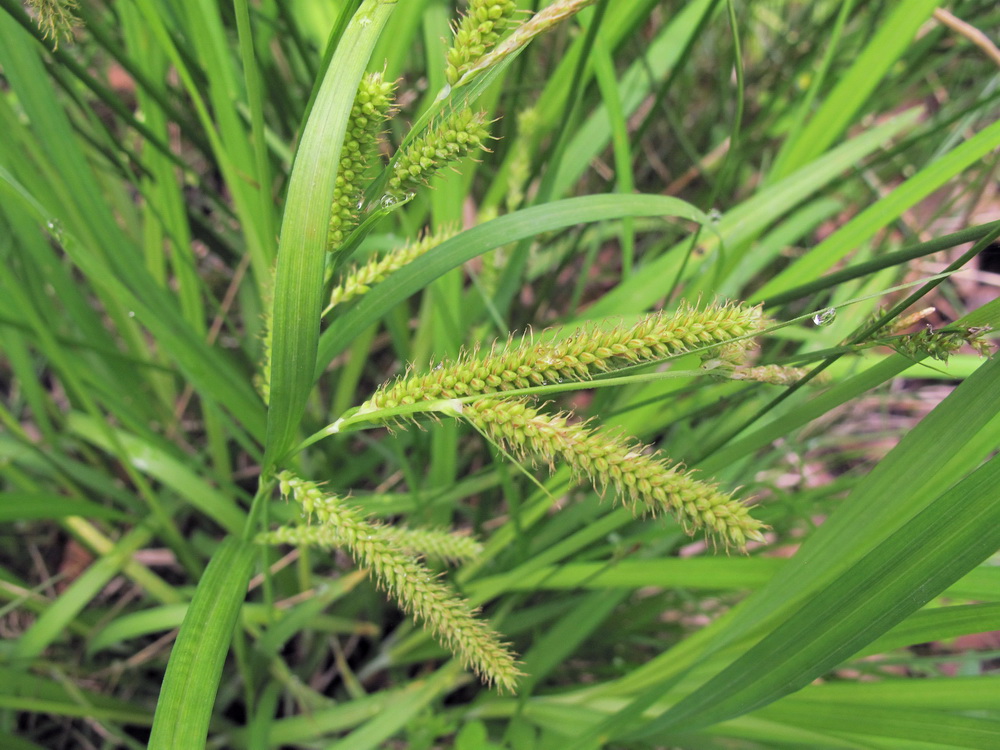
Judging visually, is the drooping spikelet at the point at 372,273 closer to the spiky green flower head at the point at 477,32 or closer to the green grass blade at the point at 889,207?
the spiky green flower head at the point at 477,32

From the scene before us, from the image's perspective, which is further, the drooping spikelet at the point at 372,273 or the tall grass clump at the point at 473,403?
the drooping spikelet at the point at 372,273

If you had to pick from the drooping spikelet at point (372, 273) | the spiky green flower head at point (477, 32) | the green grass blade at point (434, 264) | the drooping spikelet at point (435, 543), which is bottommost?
the drooping spikelet at point (435, 543)

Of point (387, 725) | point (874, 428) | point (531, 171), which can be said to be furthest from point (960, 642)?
point (531, 171)

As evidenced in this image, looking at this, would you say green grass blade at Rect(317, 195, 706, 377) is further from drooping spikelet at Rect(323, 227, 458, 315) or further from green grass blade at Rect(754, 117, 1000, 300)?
green grass blade at Rect(754, 117, 1000, 300)

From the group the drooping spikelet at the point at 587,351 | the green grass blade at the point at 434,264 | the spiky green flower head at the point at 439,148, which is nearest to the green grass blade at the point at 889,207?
the green grass blade at the point at 434,264

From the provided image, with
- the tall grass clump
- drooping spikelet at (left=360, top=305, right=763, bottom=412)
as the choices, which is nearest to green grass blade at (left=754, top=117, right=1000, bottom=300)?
the tall grass clump

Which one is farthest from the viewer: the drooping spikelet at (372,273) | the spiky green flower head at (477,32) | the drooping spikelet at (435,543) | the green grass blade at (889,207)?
the green grass blade at (889,207)

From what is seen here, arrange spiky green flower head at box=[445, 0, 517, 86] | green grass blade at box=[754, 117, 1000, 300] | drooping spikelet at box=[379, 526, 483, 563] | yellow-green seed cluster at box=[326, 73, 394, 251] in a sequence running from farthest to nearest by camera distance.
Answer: green grass blade at box=[754, 117, 1000, 300], drooping spikelet at box=[379, 526, 483, 563], yellow-green seed cluster at box=[326, 73, 394, 251], spiky green flower head at box=[445, 0, 517, 86]
